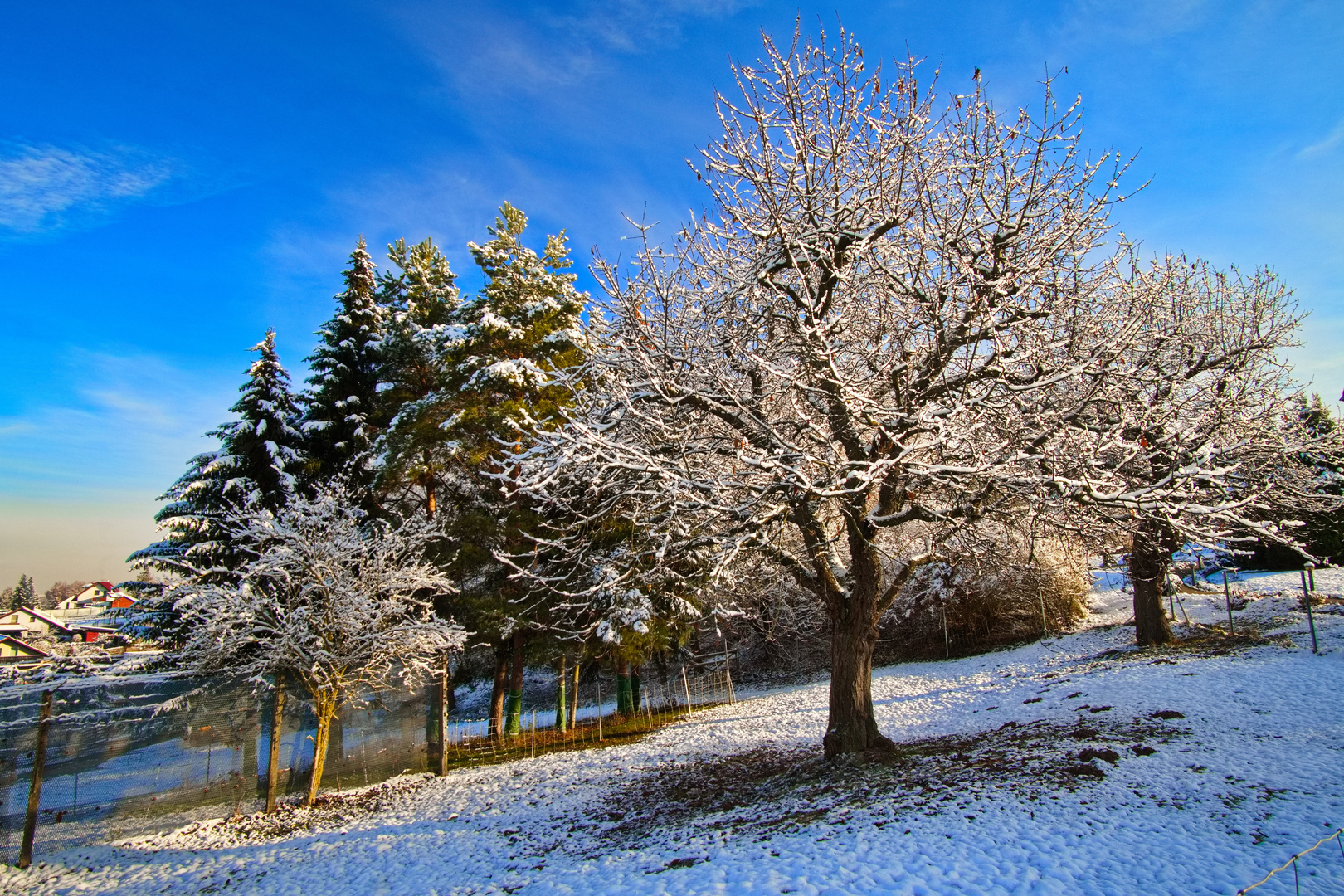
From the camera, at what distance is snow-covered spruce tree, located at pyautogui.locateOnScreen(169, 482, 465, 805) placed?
392 inches

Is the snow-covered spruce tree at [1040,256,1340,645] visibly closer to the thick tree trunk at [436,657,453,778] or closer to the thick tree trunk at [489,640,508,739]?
the thick tree trunk at [436,657,453,778]

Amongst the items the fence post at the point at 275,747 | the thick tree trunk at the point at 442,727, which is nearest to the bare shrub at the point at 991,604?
the thick tree trunk at the point at 442,727

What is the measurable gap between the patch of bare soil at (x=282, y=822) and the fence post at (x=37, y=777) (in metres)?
1.07

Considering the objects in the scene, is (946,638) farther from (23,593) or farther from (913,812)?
(23,593)

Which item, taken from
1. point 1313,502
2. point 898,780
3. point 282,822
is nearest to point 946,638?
point 1313,502

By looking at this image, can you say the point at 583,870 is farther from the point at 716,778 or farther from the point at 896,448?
the point at 896,448

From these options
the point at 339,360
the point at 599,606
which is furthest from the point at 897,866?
the point at 339,360

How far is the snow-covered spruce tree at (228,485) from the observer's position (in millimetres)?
13906

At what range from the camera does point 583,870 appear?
5934 millimetres

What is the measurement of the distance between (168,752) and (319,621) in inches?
103

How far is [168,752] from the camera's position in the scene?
9.43m

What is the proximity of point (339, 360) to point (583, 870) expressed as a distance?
49.9 ft

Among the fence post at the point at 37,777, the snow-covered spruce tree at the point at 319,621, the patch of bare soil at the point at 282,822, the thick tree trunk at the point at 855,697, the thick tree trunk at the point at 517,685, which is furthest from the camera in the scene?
the thick tree trunk at the point at 517,685

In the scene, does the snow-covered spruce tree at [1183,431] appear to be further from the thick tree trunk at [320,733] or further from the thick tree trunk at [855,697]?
the thick tree trunk at [320,733]
